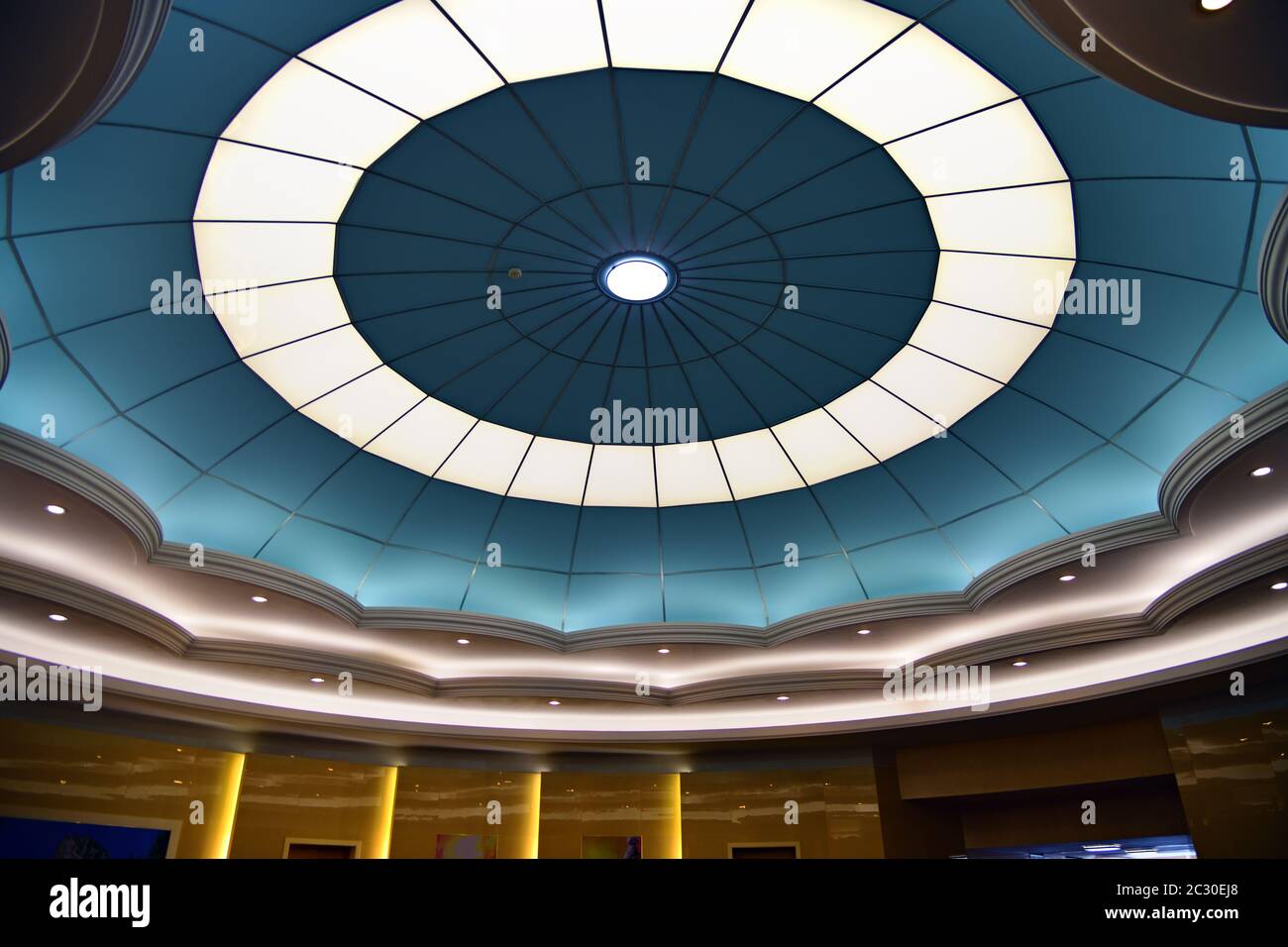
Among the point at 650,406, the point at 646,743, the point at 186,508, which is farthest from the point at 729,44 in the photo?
the point at 646,743

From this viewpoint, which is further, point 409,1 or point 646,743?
point 646,743

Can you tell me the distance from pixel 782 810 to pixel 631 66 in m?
28.3

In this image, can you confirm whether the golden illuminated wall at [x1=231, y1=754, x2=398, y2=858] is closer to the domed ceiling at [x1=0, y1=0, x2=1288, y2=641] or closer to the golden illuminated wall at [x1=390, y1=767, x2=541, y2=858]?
the golden illuminated wall at [x1=390, y1=767, x2=541, y2=858]

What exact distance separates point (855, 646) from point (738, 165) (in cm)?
1772

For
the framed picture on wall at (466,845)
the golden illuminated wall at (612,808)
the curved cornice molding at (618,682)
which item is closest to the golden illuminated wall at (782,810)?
the golden illuminated wall at (612,808)

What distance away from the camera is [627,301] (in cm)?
1959

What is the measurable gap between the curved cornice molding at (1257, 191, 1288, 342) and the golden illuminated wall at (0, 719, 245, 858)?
3050 cm

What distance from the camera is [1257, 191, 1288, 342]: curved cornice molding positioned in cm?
1144

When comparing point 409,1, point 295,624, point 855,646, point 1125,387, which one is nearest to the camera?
point 409,1

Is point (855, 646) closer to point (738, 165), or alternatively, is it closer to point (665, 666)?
point (665, 666)

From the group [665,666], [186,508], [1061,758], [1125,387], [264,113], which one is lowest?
[1061,758]

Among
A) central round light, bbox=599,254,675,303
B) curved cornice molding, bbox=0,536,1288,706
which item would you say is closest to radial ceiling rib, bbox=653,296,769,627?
central round light, bbox=599,254,675,303

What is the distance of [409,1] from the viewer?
1309cm

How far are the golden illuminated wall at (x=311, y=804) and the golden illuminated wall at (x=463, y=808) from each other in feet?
2.23
